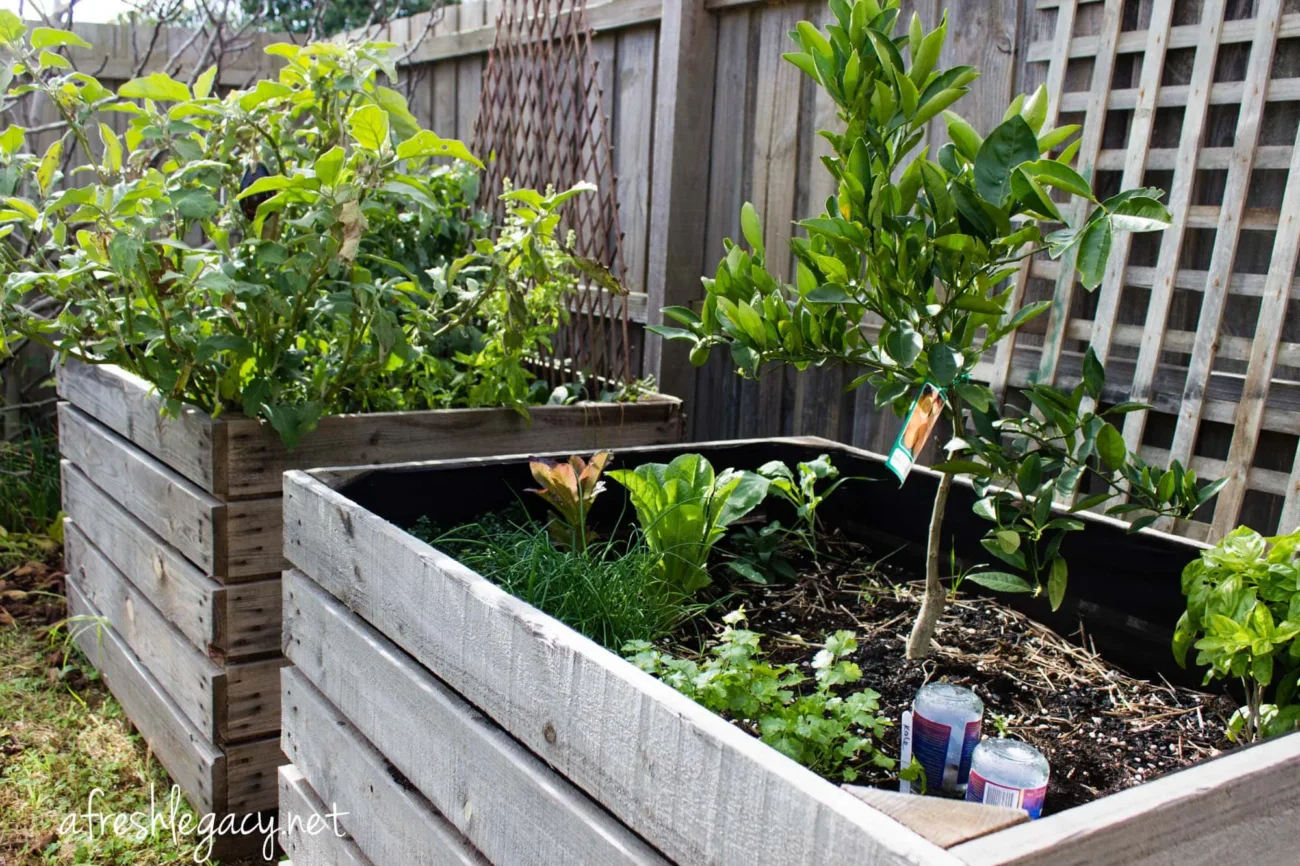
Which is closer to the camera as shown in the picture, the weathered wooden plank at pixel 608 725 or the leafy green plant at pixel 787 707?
the weathered wooden plank at pixel 608 725

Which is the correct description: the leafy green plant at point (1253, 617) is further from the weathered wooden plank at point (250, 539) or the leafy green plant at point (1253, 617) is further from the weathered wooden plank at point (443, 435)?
the weathered wooden plank at point (250, 539)

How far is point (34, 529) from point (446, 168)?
2.40m

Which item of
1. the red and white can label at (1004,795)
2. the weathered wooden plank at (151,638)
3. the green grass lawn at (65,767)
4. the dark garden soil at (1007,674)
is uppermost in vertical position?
the red and white can label at (1004,795)

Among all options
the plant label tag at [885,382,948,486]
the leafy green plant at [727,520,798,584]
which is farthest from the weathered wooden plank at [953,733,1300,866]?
the leafy green plant at [727,520,798,584]

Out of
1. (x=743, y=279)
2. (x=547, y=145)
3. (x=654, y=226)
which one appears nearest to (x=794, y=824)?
(x=743, y=279)

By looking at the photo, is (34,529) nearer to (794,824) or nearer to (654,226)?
(654,226)

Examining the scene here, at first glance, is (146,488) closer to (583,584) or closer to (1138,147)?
(583,584)

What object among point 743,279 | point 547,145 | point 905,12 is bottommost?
point 743,279

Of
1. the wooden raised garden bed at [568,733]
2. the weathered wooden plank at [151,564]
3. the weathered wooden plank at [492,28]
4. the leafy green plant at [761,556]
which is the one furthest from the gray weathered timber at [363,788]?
the weathered wooden plank at [492,28]

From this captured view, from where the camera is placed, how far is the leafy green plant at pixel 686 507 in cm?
177

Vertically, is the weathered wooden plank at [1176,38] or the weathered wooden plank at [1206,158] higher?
the weathered wooden plank at [1176,38]

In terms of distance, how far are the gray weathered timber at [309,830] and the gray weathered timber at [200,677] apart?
397mm

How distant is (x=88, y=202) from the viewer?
6.28 feet

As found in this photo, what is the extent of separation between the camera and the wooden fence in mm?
1896
